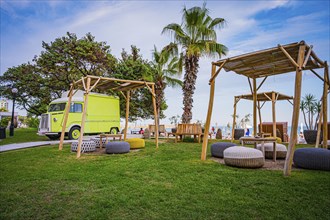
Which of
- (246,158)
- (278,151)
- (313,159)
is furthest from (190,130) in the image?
(313,159)

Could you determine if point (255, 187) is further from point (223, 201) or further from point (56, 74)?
point (56, 74)

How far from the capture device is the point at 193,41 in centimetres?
1336

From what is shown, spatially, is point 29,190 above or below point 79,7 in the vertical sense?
below

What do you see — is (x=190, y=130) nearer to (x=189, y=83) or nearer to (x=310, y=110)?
(x=189, y=83)

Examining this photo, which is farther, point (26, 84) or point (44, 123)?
point (26, 84)

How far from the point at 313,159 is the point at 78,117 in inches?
480

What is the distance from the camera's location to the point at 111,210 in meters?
2.99

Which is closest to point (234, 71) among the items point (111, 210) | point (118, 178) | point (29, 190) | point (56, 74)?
point (118, 178)

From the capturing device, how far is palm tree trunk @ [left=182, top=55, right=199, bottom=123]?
45.0 feet

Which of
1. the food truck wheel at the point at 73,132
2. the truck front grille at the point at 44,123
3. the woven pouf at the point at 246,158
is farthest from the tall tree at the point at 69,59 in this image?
the woven pouf at the point at 246,158

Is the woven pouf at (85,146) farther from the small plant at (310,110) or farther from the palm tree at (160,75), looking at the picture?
the small plant at (310,110)

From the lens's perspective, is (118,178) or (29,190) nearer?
(29,190)

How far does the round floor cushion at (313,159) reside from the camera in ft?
16.3

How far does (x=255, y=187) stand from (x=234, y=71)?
4.52 metres
